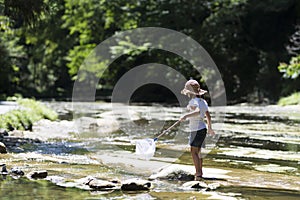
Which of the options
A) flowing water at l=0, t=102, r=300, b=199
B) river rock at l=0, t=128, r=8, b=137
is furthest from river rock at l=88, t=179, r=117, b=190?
river rock at l=0, t=128, r=8, b=137

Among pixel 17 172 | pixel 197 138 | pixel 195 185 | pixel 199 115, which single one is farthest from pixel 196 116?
pixel 17 172

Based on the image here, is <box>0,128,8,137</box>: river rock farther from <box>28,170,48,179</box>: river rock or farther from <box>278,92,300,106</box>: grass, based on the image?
<box>278,92,300,106</box>: grass

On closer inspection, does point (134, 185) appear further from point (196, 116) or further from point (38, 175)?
point (196, 116)

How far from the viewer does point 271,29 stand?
43.0m

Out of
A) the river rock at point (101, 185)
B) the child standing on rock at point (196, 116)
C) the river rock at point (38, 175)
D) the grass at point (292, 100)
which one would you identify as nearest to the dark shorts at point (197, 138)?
the child standing on rock at point (196, 116)

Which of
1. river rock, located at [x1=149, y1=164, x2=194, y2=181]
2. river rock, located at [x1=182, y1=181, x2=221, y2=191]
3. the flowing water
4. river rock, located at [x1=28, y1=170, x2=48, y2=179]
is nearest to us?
the flowing water

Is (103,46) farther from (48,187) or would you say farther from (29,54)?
(48,187)

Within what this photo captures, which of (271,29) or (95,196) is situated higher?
(271,29)

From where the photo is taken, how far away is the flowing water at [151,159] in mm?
8344

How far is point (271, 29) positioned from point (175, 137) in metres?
27.8

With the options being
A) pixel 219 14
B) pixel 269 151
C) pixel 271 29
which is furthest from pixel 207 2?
pixel 269 151

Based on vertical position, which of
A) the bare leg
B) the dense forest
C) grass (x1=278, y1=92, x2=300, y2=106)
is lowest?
the bare leg

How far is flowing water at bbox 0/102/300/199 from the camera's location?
27.4 ft

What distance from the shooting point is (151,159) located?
1203 centimetres
